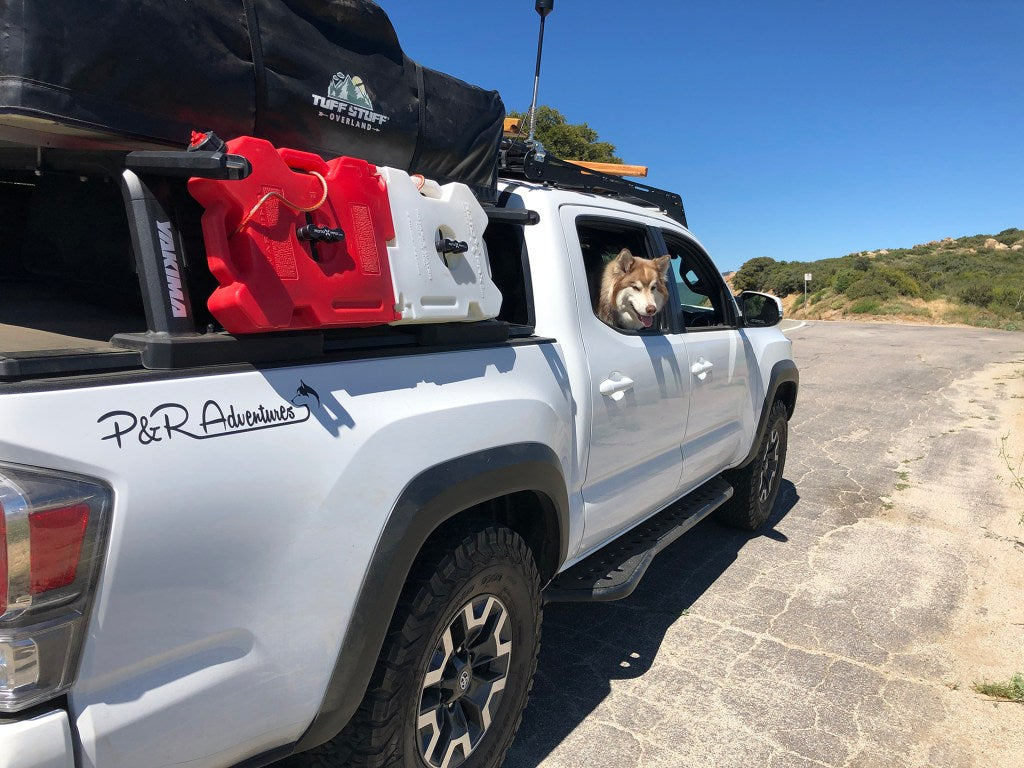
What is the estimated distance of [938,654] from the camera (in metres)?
3.60

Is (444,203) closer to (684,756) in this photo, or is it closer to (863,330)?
(684,756)

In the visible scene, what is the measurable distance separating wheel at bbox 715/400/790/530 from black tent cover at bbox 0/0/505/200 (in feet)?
11.0

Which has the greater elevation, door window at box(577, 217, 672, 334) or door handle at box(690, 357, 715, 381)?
door window at box(577, 217, 672, 334)

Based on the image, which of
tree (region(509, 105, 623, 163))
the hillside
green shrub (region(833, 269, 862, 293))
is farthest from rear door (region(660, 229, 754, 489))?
green shrub (region(833, 269, 862, 293))

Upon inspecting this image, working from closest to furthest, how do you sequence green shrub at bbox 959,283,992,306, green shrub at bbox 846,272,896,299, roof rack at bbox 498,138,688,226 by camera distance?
roof rack at bbox 498,138,688,226, green shrub at bbox 959,283,992,306, green shrub at bbox 846,272,896,299

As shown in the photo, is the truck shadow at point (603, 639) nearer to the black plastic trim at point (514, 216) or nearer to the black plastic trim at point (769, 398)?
the black plastic trim at point (769, 398)

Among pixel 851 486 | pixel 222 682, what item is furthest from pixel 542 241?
pixel 851 486

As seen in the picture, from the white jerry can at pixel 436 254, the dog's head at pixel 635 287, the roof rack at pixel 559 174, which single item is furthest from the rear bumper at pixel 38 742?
the dog's head at pixel 635 287

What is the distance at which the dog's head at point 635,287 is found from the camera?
362 cm

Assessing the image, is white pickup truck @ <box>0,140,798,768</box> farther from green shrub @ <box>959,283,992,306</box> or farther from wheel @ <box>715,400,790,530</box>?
green shrub @ <box>959,283,992,306</box>

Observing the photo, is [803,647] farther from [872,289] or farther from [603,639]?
[872,289]

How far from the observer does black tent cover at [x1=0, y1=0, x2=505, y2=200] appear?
1.46 metres

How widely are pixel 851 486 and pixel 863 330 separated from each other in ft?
69.6

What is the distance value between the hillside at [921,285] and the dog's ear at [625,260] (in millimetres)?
31733
